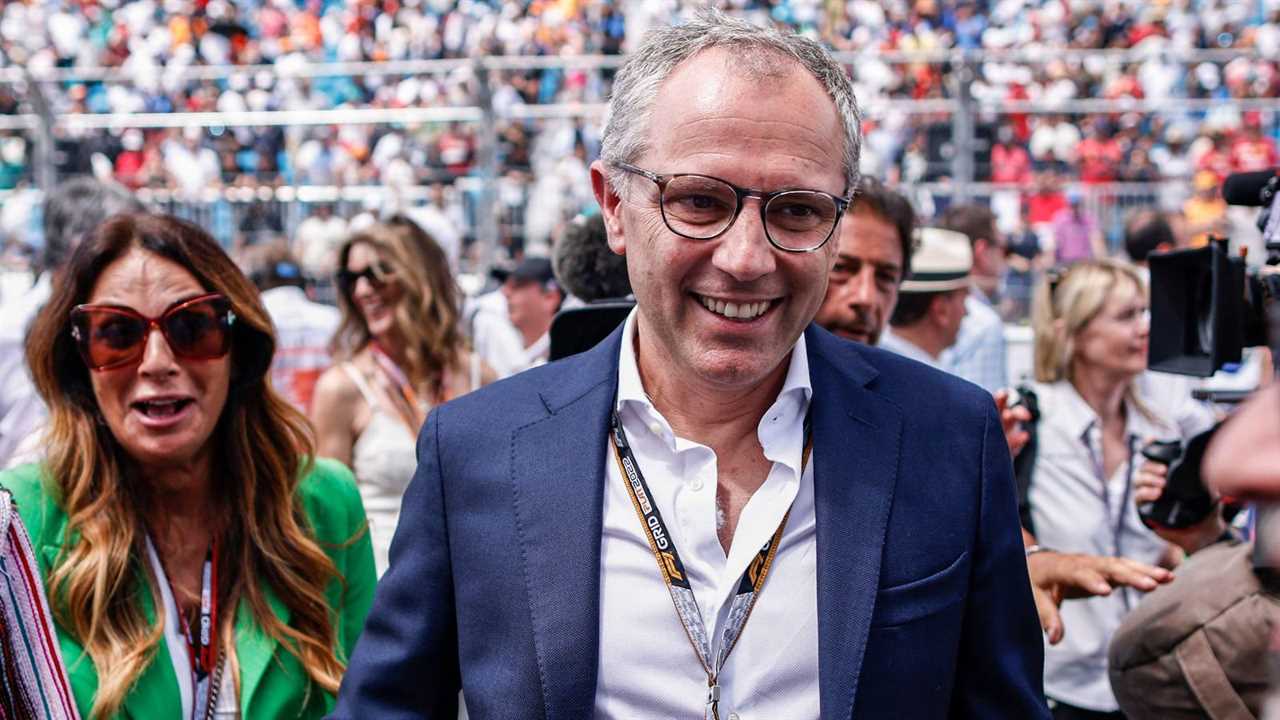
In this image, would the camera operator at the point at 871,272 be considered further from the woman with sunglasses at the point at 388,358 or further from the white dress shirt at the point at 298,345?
the white dress shirt at the point at 298,345

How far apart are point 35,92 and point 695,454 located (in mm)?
10605

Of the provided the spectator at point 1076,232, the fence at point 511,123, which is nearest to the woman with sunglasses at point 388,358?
the fence at point 511,123

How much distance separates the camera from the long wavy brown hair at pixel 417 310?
5.27 meters

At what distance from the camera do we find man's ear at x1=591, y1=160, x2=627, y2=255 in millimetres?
2227

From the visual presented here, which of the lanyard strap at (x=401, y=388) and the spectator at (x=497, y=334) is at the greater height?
the lanyard strap at (x=401, y=388)

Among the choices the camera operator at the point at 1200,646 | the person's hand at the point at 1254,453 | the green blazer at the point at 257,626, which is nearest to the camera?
the person's hand at the point at 1254,453

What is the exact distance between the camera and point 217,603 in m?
2.84

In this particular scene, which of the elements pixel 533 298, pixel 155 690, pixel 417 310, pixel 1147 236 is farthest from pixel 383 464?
pixel 1147 236

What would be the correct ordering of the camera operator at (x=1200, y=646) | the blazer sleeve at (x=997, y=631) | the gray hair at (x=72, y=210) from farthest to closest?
the gray hair at (x=72, y=210), the camera operator at (x=1200, y=646), the blazer sleeve at (x=997, y=631)

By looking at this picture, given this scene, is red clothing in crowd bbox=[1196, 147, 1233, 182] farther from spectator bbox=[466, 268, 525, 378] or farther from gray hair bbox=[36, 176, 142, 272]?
gray hair bbox=[36, 176, 142, 272]

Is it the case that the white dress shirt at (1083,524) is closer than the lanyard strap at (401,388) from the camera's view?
Yes

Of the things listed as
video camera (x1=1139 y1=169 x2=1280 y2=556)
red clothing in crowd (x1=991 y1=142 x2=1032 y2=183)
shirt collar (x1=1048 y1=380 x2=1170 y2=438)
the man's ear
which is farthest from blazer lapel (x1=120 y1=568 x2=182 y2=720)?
red clothing in crowd (x1=991 y1=142 x2=1032 y2=183)

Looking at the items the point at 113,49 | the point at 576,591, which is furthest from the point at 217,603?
the point at 113,49

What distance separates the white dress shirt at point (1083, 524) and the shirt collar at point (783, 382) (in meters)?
2.36
